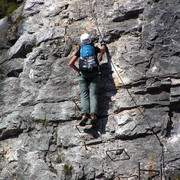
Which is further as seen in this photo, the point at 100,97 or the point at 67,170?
the point at 100,97

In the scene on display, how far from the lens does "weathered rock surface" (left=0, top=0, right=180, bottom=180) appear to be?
938cm

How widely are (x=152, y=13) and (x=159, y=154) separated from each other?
18.1ft

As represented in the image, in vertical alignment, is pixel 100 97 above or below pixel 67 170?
above

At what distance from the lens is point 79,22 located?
1284 centimetres

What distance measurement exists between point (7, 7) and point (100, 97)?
855 centimetres

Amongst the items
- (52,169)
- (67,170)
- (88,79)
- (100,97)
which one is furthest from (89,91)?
(52,169)

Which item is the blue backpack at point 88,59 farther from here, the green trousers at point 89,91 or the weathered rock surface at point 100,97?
the weathered rock surface at point 100,97

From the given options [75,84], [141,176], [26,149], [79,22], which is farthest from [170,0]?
[26,149]

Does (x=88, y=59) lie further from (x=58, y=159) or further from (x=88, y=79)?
(x=58, y=159)

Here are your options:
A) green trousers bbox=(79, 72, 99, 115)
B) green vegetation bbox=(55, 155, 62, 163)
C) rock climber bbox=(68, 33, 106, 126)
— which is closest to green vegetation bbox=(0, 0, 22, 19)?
rock climber bbox=(68, 33, 106, 126)

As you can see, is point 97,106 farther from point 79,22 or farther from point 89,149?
point 79,22

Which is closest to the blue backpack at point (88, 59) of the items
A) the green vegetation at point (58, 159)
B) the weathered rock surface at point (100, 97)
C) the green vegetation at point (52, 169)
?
the weathered rock surface at point (100, 97)

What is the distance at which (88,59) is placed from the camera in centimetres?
1033

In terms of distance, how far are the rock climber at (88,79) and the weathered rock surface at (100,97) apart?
1.92ft
